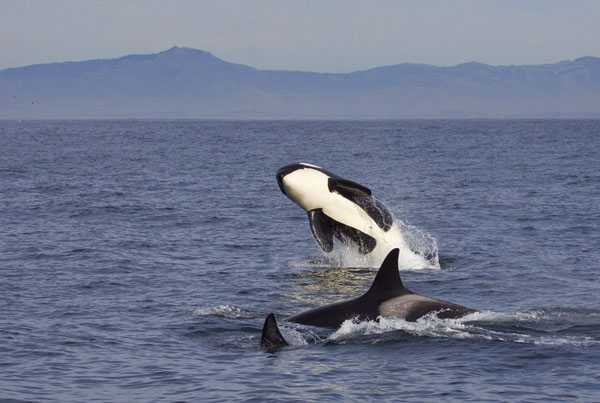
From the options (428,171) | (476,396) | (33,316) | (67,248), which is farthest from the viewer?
(428,171)

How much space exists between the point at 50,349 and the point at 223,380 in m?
3.63

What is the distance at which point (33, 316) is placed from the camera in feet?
60.4

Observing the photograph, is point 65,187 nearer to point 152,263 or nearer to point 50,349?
point 152,263

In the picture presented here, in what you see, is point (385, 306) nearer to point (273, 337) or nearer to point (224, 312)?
point (273, 337)

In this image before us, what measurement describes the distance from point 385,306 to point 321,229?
700 centimetres

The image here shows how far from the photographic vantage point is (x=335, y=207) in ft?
75.6

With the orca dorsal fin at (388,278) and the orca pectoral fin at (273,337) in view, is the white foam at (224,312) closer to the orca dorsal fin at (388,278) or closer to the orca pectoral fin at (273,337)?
the orca pectoral fin at (273,337)

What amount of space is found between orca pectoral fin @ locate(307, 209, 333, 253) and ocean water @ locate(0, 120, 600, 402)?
737 mm

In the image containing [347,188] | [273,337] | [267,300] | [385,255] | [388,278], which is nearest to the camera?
[273,337]

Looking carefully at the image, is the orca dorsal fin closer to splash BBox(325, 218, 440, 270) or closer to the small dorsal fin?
the small dorsal fin

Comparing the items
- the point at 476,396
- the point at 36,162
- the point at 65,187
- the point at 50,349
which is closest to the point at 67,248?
the point at 50,349

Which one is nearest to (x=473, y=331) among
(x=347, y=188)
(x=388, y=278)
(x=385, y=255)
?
(x=388, y=278)

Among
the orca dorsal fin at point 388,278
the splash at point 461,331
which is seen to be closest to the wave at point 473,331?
the splash at point 461,331

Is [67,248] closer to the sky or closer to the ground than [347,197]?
closer to the ground
